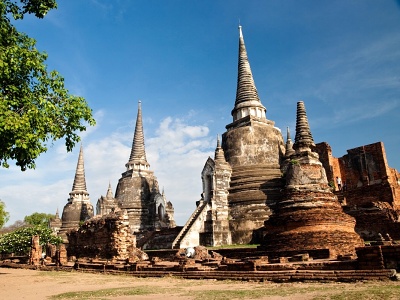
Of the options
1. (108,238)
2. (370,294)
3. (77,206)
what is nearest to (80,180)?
(77,206)

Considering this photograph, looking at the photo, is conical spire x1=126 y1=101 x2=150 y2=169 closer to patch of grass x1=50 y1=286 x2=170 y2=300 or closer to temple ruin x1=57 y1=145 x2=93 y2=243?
temple ruin x1=57 y1=145 x2=93 y2=243

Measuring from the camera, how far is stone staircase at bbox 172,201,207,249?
79.0ft

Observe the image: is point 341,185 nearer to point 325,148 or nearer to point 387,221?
point 325,148

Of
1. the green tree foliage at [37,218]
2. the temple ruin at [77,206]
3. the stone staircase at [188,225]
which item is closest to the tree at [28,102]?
the stone staircase at [188,225]

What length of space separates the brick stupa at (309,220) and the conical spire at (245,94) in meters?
14.1

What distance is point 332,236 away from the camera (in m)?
14.1

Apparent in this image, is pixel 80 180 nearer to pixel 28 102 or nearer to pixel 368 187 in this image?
pixel 368 187

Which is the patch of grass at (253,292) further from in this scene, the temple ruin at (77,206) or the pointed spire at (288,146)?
the temple ruin at (77,206)

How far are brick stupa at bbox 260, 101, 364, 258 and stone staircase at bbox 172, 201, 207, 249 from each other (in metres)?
9.55

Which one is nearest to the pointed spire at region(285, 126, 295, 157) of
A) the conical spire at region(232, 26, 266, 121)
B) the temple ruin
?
the conical spire at region(232, 26, 266, 121)

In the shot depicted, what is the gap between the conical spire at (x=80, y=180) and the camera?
45844 millimetres

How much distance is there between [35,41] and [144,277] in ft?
25.2

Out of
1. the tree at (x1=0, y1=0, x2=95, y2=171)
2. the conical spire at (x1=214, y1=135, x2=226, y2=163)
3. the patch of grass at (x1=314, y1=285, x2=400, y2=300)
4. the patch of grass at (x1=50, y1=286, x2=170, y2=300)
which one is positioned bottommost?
the patch of grass at (x1=50, y1=286, x2=170, y2=300)

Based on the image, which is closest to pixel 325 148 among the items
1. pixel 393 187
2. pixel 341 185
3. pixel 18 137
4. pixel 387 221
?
pixel 341 185
